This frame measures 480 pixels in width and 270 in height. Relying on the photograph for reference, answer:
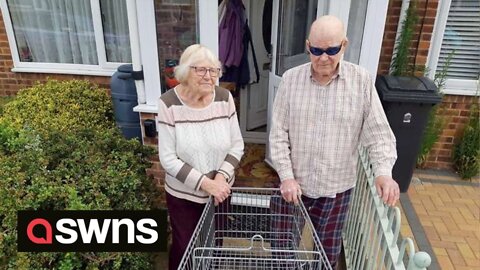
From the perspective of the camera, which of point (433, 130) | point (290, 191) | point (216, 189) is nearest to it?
point (290, 191)

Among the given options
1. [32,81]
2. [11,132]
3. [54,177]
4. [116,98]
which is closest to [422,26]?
[116,98]

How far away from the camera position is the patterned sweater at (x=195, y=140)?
195 centimetres

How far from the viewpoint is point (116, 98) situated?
356cm

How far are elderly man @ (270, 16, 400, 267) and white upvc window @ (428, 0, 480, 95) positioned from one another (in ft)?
8.05

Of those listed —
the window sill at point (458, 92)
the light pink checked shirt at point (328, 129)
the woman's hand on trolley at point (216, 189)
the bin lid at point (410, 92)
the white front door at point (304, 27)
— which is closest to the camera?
the light pink checked shirt at point (328, 129)

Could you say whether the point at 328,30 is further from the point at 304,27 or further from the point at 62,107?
the point at 62,107

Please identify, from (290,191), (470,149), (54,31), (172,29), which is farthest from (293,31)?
(54,31)

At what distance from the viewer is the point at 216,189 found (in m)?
1.94

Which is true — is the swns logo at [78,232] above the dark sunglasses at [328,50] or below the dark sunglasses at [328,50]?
below

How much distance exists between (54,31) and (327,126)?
396cm

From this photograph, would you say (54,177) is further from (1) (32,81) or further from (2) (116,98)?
(1) (32,81)

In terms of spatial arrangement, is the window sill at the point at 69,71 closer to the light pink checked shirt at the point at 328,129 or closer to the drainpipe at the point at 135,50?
the drainpipe at the point at 135,50

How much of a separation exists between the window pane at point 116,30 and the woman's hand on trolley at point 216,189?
9.68 ft

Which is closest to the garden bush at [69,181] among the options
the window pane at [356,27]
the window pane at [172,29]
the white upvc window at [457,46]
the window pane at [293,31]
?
the window pane at [172,29]
